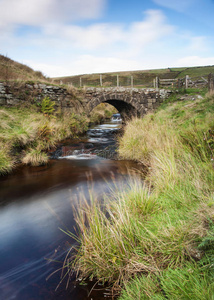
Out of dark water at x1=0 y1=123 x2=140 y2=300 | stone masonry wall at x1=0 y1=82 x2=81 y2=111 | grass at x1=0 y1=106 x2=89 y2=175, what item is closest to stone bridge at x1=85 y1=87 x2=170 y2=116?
stone masonry wall at x1=0 y1=82 x2=81 y2=111

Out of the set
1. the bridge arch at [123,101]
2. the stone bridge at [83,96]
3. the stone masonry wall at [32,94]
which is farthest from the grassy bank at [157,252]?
the bridge arch at [123,101]

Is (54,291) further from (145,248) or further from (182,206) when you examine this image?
(182,206)

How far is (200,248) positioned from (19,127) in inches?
372

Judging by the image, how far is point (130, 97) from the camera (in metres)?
18.4

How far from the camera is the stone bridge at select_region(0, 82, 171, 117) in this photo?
13102 mm

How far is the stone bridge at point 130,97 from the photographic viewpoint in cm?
1691

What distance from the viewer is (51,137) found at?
11.0 meters

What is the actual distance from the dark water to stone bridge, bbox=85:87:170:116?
9532 mm

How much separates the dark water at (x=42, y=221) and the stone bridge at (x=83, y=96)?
23.1 ft

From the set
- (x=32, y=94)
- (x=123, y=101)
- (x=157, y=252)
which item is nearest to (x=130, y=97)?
(x=123, y=101)

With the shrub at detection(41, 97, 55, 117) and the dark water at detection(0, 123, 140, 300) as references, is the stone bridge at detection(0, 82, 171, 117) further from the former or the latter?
the dark water at detection(0, 123, 140, 300)

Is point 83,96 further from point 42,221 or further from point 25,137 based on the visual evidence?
point 42,221

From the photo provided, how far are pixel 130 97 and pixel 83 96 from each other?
431 cm

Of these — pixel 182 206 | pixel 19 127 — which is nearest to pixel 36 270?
pixel 182 206
